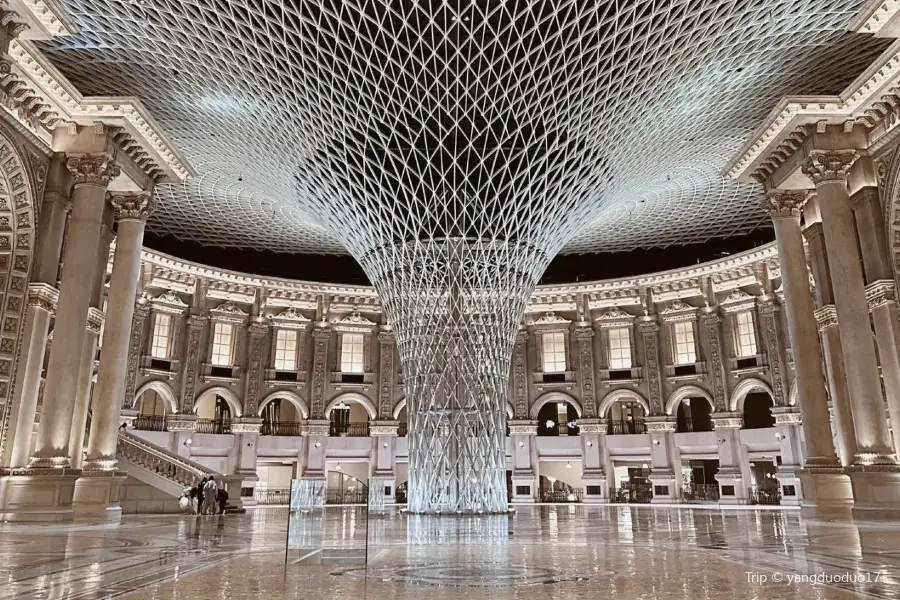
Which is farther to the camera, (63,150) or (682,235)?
(682,235)

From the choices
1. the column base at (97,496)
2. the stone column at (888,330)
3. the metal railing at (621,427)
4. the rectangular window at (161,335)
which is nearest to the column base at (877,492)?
the stone column at (888,330)

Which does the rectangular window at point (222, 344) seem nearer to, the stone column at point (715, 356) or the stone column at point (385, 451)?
the stone column at point (385, 451)

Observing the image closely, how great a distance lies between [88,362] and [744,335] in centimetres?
2590

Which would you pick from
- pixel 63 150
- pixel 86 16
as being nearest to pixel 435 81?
pixel 86 16

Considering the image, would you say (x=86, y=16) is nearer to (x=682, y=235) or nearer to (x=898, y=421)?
(x=898, y=421)

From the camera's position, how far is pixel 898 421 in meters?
14.6

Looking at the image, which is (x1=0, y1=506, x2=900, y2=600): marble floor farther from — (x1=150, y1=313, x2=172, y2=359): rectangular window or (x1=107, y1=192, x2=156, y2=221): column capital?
(x1=150, y1=313, x2=172, y2=359): rectangular window

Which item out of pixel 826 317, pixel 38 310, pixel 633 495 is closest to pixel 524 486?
pixel 633 495

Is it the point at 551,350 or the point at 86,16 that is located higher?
the point at 86,16

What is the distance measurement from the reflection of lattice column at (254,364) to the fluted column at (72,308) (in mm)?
15696

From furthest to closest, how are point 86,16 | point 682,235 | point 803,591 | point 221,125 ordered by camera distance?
point 682,235 < point 221,125 < point 86,16 < point 803,591

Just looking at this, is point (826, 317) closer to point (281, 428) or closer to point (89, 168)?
point (89, 168)

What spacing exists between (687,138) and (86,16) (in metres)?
15.3

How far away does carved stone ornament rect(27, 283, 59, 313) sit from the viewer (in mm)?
15023
